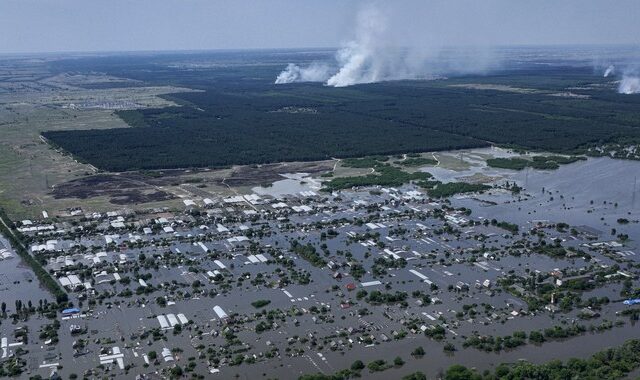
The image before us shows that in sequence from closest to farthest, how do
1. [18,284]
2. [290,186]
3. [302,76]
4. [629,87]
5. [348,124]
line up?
1. [18,284]
2. [290,186]
3. [348,124]
4. [629,87]
5. [302,76]

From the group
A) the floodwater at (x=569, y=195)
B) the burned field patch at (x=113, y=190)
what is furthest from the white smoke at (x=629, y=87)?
the burned field patch at (x=113, y=190)

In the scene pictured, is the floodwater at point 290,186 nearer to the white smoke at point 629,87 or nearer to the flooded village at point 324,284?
the flooded village at point 324,284

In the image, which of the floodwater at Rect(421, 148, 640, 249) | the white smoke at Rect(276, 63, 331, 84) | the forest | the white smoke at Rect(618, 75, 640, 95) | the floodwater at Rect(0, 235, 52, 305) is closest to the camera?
the floodwater at Rect(0, 235, 52, 305)

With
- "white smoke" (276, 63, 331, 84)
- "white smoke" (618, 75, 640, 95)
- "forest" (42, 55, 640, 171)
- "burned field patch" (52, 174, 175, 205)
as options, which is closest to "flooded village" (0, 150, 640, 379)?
"burned field patch" (52, 174, 175, 205)

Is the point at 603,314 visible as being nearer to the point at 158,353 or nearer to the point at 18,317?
the point at 158,353

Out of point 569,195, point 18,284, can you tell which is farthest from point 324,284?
point 569,195

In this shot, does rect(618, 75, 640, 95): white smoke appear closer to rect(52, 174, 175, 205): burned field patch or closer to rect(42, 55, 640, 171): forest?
rect(42, 55, 640, 171): forest

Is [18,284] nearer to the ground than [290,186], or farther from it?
nearer to the ground

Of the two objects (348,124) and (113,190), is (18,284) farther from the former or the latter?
(348,124)
